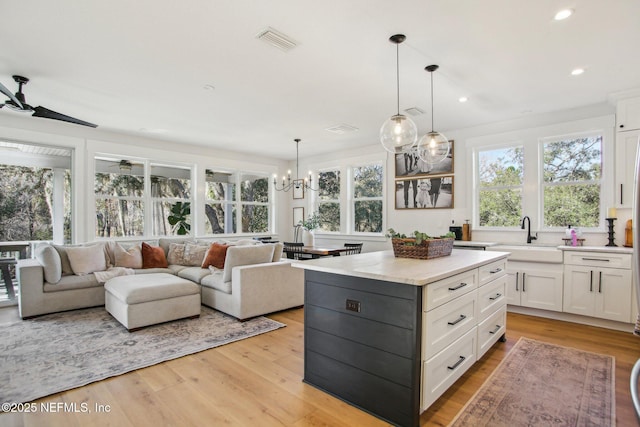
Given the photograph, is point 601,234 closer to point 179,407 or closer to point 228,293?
point 228,293

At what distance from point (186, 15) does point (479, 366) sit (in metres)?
3.62

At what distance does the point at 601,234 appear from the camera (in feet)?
13.7

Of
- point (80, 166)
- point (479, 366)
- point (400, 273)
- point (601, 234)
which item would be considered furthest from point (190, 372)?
point (601, 234)

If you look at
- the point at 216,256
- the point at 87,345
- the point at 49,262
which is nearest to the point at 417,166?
the point at 216,256

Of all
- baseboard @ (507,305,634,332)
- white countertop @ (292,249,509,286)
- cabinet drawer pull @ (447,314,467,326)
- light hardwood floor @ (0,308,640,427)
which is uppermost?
white countertop @ (292,249,509,286)

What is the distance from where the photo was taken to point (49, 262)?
161 inches

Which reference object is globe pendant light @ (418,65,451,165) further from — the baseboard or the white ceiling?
the baseboard

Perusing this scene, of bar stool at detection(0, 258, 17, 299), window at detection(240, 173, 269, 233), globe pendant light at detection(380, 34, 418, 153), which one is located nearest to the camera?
globe pendant light at detection(380, 34, 418, 153)

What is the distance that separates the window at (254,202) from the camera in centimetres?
764

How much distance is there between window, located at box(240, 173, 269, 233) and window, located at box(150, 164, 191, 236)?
131cm

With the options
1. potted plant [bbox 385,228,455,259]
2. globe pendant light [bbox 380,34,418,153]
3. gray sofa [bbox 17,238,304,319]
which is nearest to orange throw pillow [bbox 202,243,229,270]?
gray sofa [bbox 17,238,304,319]

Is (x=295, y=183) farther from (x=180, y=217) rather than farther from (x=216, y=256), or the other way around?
(x=216, y=256)

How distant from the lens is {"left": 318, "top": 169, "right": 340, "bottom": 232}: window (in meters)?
7.35

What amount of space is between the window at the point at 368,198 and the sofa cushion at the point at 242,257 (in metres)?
3.02
